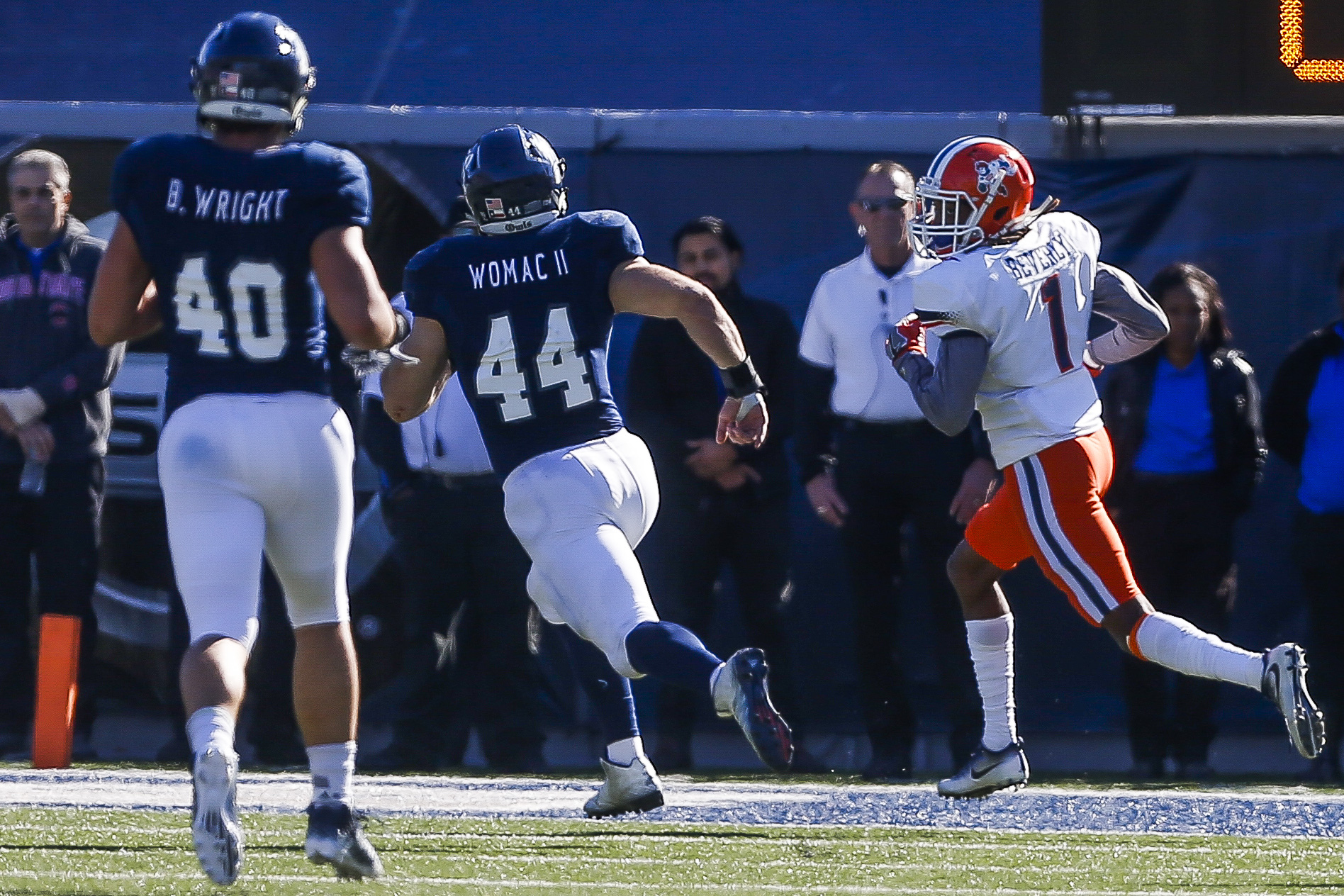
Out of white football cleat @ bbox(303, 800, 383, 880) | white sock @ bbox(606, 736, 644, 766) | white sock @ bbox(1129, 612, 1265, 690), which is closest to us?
white football cleat @ bbox(303, 800, 383, 880)

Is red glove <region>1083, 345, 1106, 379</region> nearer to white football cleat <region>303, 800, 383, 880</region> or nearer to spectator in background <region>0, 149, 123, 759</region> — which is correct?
white football cleat <region>303, 800, 383, 880</region>

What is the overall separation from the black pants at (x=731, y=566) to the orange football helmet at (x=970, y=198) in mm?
1680

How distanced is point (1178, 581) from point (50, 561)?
3.56m

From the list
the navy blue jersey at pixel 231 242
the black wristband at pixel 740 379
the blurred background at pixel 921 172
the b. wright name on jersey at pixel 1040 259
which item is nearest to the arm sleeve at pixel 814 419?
the blurred background at pixel 921 172

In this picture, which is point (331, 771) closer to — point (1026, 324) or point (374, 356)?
point (374, 356)

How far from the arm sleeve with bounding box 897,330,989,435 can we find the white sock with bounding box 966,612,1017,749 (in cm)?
73

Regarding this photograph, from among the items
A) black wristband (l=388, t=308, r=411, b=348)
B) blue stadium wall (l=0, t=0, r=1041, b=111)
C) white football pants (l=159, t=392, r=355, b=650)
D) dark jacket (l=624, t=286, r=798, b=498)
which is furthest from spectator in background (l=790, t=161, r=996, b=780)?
blue stadium wall (l=0, t=0, r=1041, b=111)

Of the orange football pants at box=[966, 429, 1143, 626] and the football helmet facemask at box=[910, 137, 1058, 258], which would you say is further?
the football helmet facemask at box=[910, 137, 1058, 258]

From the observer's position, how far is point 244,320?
12.1 feet

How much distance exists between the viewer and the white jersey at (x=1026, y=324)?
4672 millimetres

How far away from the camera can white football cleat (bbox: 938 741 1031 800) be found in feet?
16.6

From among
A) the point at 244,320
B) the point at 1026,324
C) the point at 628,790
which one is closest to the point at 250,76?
the point at 244,320

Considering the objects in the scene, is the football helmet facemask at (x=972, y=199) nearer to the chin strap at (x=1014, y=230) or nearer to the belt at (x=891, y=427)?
the chin strap at (x=1014, y=230)

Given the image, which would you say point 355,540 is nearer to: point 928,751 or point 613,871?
point 928,751
